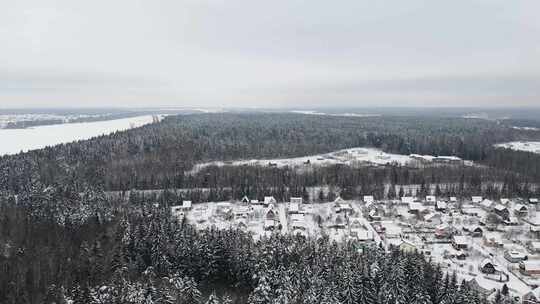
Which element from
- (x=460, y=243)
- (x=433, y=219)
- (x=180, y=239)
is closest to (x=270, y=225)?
(x=180, y=239)

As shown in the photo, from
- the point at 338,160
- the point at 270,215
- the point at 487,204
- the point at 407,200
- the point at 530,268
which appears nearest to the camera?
the point at 530,268

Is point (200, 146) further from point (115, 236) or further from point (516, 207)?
point (516, 207)

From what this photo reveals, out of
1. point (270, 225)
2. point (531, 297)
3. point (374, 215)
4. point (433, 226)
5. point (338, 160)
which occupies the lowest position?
point (531, 297)

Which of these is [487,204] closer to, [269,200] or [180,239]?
[269,200]

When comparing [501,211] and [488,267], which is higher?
[501,211]

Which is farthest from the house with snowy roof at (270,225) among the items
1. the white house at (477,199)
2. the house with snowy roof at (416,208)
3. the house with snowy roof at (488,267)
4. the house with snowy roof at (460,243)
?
the white house at (477,199)

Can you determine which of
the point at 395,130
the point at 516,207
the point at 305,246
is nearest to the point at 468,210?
the point at 516,207

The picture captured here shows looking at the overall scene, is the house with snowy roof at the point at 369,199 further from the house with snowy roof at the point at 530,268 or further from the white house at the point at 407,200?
the house with snowy roof at the point at 530,268

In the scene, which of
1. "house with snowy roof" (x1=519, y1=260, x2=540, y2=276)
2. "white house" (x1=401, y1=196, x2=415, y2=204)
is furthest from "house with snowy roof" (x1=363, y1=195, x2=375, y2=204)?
"house with snowy roof" (x1=519, y1=260, x2=540, y2=276)
